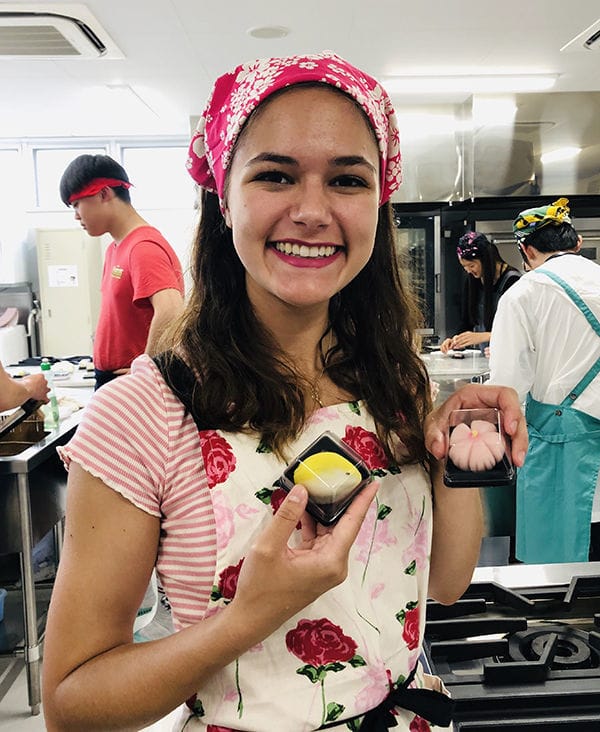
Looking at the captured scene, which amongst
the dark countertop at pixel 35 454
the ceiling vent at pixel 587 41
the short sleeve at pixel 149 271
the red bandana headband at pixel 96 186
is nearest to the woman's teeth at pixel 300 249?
the dark countertop at pixel 35 454

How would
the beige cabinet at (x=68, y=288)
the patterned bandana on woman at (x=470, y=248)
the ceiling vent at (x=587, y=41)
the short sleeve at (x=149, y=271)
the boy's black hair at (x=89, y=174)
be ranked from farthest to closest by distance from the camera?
the beige cabinet at (x=68, y=288)
the patterned bandana on woman at (x=470, y=248)
the ceiling vent at (x=587, y=41)
the boy's black hair at (x=89, y=174)
the short sleeve at (x=149, y=271)

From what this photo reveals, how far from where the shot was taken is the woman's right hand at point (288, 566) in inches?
25.1

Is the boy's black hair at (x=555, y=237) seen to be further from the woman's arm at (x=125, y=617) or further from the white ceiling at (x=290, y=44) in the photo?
the woman's arm at (x=125, y=617)

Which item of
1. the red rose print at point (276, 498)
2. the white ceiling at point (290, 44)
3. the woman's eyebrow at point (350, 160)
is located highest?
the white ceiling at point (290, 44)

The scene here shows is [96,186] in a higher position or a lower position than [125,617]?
higher

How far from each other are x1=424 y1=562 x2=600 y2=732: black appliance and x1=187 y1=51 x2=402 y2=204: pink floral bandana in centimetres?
77

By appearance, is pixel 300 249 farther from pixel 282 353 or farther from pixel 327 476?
pixel 327 476

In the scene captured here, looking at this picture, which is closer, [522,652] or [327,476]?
[327,476]

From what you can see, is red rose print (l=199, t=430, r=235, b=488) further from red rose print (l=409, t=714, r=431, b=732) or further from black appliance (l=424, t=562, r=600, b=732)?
black appliance (l=424, t=562, r=600, b=732)

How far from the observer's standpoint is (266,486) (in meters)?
0.80

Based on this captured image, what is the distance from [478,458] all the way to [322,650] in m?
0.30

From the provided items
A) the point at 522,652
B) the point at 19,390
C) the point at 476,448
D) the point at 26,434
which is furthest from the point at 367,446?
the point at 26,434

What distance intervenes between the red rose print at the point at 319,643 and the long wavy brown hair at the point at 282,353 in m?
0.21

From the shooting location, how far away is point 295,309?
96cm
